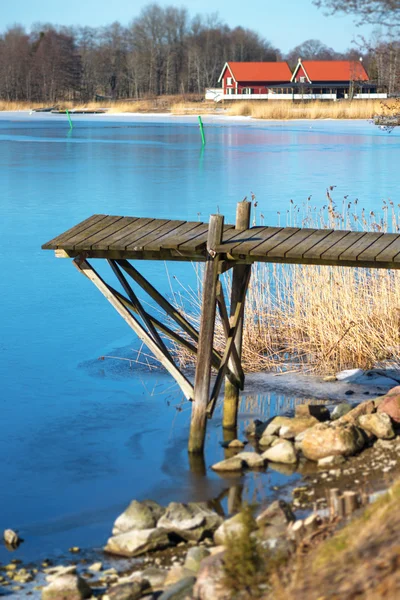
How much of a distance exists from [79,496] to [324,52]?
4923 inches

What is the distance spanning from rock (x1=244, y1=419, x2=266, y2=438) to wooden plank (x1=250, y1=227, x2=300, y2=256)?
4.67 ft

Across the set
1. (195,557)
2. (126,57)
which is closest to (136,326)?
(195,557)

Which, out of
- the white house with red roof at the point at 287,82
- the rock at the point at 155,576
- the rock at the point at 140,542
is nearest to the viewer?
the rock at the point at 155,576

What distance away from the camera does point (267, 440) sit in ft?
21.1

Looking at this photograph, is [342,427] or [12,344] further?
[12,344]

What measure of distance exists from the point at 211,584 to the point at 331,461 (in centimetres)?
224

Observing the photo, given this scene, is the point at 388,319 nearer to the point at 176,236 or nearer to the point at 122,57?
the point at 176,236

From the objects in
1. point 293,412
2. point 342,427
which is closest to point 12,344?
point 293,412

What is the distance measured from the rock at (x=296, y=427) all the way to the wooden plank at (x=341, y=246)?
1.28 meters

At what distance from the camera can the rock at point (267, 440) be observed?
6.38 metres

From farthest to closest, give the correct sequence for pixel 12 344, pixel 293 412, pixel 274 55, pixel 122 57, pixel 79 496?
pixel 274 55, pixel 122 57, pixel 12 344, pixel 293 412, pixel 79 496

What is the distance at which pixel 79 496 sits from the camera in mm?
5898

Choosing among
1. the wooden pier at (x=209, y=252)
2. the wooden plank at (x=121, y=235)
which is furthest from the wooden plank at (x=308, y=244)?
the wooden plank at (x=121, y=235)

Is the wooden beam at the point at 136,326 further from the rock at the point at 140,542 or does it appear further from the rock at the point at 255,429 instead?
the rock at the point at 140,542
